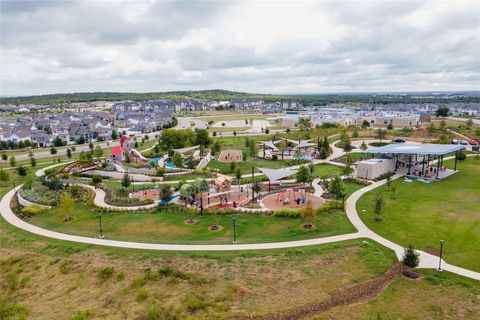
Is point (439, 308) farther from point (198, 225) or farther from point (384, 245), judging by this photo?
point (198, 225)

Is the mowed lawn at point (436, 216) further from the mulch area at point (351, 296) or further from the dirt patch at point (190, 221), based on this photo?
the dirt patch at point (190, 221)

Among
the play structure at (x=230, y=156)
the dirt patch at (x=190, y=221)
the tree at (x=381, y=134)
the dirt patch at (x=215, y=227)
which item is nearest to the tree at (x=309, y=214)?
the dirt patch at (x=215, y=227)

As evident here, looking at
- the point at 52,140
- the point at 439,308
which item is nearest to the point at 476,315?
the point at 439,308

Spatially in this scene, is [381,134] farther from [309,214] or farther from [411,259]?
[411,259]

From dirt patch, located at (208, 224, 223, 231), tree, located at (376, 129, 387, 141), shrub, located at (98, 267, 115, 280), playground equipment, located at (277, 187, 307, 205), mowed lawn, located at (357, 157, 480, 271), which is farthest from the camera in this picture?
tree, located at (376, 129, 387, 141)

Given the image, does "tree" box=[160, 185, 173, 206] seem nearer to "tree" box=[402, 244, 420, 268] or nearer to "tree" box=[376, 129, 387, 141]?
"tree" box=[402, 244, 420, 268]

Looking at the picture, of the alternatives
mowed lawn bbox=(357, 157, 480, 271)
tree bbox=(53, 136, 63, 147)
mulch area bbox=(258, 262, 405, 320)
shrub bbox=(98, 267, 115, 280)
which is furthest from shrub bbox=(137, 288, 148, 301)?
tree bbox=(53, 136, 63, 147)
